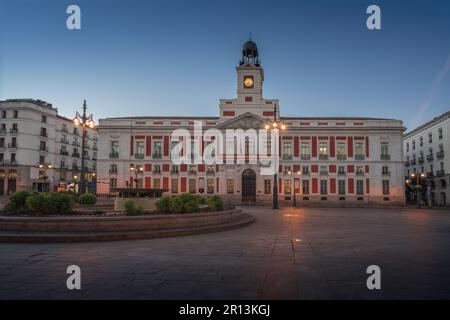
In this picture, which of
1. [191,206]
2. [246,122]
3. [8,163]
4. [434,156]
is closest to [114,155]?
Result: [8,163]

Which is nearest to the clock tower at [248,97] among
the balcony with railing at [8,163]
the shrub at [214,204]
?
the shrub at [214,204]

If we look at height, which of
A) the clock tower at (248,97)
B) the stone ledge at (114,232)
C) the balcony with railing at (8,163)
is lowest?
the stone ledge at (114,232)

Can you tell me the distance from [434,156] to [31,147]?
66.2m

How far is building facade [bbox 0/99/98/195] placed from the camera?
183 feet

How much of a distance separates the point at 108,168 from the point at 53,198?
1571 inches

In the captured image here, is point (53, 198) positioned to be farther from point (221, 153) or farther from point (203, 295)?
point (221, 153)

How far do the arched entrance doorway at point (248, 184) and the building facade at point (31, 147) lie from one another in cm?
2634

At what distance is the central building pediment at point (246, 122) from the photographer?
4795 cm

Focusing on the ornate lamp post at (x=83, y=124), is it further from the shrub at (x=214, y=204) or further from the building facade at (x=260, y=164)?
the building facade at (x=260, y=164)

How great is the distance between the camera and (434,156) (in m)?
52.0

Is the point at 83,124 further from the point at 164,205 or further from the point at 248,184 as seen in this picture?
the point at 248,184
